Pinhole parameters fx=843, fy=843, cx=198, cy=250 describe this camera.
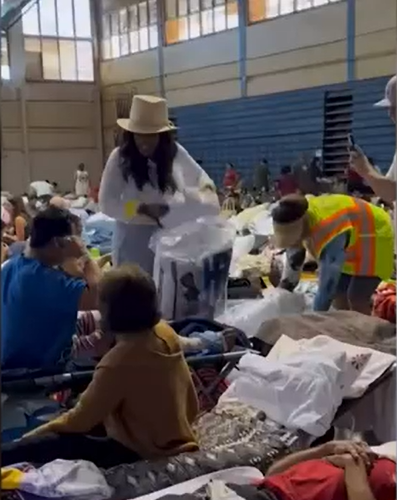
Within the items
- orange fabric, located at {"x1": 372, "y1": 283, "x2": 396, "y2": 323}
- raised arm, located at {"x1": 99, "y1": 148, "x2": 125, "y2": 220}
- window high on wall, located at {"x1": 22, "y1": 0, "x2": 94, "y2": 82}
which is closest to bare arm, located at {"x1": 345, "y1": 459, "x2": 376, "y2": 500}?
orange fabric, located at {"x1": 372, "y1": 283, "x2": 396, "y2": 323}

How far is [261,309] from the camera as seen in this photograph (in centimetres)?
367

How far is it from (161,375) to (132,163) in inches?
54.4

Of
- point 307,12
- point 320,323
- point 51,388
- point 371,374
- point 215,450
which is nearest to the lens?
point 215,450

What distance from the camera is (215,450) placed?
2.25 m

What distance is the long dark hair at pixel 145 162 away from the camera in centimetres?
335

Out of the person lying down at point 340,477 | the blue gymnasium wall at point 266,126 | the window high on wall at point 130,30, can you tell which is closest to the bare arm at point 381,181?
the person lying down at point 340,477

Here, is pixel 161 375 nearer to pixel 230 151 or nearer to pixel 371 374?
pixel 371 374

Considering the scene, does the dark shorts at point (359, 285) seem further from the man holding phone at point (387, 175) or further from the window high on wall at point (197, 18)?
the window high on wall at point (197, 18)

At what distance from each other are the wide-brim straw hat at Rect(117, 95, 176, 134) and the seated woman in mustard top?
132 cm

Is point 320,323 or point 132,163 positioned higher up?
point 132,163

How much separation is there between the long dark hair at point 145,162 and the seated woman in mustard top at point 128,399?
1.17 meters

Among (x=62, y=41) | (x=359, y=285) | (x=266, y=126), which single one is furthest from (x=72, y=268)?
(x=62, y=41)

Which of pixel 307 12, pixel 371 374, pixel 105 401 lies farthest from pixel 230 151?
pixel 105 401

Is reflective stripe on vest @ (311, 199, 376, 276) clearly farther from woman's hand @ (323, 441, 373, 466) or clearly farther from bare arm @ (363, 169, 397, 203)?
bare arm @ (363, 169, 397, 203)
